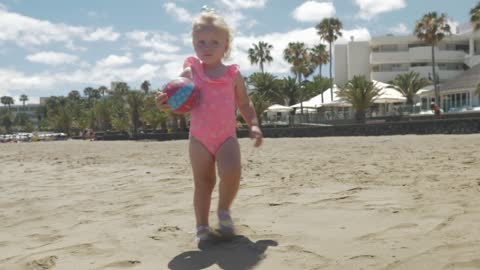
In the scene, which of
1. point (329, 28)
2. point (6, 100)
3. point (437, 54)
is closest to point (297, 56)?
point (329, 28)

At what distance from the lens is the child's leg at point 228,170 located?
3.12 m

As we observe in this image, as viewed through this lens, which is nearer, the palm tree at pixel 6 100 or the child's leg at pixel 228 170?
the child's leg at pixel 228 170

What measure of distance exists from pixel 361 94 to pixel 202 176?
30.3 meters

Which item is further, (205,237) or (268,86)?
(268,86)

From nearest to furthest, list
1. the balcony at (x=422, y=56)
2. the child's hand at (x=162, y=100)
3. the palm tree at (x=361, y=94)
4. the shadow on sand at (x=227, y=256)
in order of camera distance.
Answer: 1. the shadow on sand at (x=227, y=256)
2. the child's hand at (x=162, y=100)
3. the palm tree at (x=361, y=94)
4. the balcony at (x=422, y=56)

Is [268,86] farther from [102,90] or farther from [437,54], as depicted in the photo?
[102,90]

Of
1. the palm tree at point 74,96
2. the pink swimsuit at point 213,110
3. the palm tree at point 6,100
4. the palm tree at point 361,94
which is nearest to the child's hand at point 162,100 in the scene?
the pink swimsuit at point 213,110

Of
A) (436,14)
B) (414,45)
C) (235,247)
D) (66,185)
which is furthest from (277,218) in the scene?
(414,45)

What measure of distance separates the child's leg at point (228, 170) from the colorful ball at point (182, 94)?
1.22ft

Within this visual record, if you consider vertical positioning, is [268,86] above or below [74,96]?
below

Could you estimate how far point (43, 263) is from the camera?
9.18 feet

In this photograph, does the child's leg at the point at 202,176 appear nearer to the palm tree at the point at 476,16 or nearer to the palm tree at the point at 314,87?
the palm tree at the point at 476,16

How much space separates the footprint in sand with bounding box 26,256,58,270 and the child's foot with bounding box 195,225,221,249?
2.91ft

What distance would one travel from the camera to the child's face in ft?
10.7
